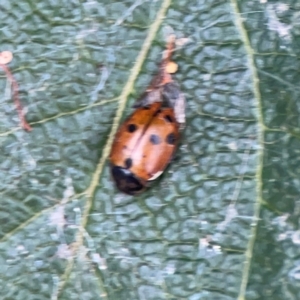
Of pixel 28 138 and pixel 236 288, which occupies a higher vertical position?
pixel 28 138

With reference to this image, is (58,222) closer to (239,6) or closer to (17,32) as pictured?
(17,32)

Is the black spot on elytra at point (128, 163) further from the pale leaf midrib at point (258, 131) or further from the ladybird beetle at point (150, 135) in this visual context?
the pale leaf midrib at point (258, 131)

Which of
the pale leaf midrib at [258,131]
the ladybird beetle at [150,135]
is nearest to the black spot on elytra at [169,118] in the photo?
the ladybird beetle at [150,135]

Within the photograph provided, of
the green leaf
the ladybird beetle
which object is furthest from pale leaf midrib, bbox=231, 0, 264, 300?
the ladybird beetle

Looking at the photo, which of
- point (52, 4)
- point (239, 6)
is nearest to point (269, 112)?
point (239, 6)

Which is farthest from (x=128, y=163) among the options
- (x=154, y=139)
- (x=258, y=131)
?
(x=258, y=131)

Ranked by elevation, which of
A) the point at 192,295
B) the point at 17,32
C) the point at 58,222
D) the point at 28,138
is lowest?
the point at 192,295

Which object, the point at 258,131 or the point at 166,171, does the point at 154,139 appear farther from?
the point at 258,131
